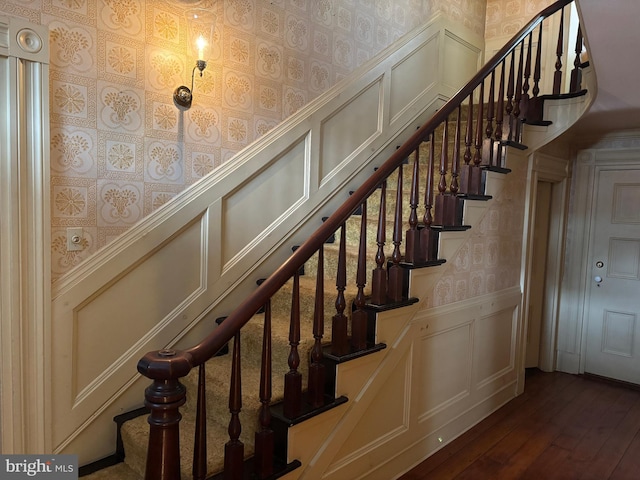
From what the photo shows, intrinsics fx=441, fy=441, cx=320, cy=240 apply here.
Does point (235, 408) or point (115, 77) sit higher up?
point (115, 77)

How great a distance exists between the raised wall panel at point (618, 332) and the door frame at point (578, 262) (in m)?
0.18

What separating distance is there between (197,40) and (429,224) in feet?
5.31

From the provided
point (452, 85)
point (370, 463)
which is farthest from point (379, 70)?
point (370, 463)

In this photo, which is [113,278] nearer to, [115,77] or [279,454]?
[115,77]

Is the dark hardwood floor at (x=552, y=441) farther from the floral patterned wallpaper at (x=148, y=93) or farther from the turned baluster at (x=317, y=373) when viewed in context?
the floral patterned wallpaper at (x=148, y=93)

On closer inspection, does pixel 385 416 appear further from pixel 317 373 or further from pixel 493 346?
pixel 493 346

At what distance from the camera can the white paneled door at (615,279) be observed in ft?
13.2

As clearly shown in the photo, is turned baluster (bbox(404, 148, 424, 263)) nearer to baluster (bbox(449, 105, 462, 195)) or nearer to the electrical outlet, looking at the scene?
baluster (bbox(449, 105, 462, 195))

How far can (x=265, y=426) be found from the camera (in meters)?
1.78

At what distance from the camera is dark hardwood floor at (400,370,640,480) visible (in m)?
2.68

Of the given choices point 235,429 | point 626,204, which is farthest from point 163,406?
point 626,204

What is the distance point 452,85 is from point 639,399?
3.24 metres

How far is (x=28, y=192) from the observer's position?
1.83m

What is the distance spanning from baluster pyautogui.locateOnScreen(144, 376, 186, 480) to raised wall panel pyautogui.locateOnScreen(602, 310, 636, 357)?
426cm
